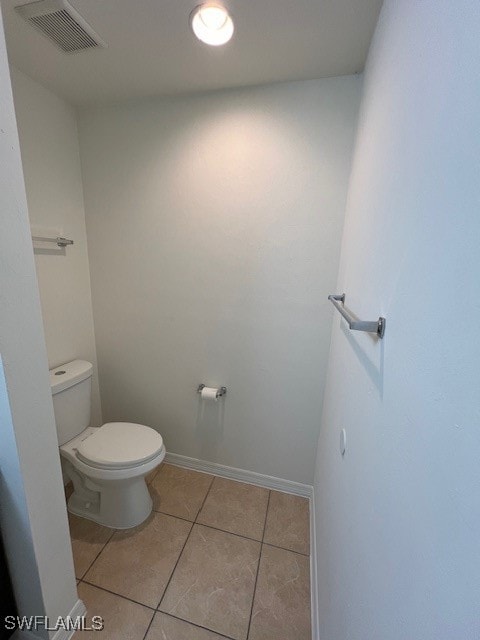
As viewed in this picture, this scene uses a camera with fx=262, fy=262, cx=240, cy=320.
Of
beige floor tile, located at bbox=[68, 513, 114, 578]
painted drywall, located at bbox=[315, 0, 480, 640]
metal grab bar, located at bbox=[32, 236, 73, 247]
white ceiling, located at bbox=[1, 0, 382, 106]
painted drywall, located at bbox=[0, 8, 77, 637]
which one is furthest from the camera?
metal grab bar, located at bbox=[32, 236, 73, 247]

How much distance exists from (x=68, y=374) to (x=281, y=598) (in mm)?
1578

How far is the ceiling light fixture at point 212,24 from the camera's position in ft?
3.15

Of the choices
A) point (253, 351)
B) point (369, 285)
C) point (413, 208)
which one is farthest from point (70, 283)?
point (413, 208)

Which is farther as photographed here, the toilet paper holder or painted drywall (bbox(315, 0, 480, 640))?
the toilet paper holder

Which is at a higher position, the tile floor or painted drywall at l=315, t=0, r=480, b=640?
painted drywall at l=315, t=0, r=480, b=640

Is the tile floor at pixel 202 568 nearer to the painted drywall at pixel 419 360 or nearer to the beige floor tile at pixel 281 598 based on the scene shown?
the beige floor tile at pixel 281 598

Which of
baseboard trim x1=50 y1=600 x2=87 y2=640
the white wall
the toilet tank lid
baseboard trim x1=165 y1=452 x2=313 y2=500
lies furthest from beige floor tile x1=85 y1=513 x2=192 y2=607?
the white wall

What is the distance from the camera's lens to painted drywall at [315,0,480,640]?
1.06 ft

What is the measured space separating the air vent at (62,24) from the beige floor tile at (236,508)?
8.03ft

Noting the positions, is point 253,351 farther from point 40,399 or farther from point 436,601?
point 436,601

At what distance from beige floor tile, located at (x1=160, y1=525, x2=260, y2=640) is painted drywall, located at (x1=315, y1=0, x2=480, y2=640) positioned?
529 mm

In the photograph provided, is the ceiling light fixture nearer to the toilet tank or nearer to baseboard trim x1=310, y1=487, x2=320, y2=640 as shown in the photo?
the toilet tank

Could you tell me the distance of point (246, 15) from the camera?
38.4 inches

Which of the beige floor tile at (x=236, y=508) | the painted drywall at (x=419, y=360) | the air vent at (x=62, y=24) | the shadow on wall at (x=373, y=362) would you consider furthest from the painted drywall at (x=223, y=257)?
the shadow on wall at (x=373, y=362)
